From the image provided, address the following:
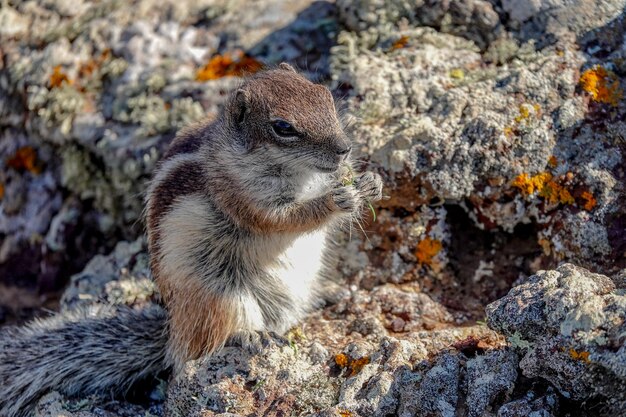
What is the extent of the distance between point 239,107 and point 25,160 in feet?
10.6

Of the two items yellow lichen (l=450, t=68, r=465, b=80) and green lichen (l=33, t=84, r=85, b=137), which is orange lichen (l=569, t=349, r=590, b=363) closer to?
yellow lichen (l=450, t=68, r=465, b=80)

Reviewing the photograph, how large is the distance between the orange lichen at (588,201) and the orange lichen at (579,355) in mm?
1664

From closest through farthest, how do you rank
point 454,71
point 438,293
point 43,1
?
point 438,293 → point 454,71 → point 43,1

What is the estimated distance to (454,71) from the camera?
18.9 ft

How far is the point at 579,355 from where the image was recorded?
11.1ft

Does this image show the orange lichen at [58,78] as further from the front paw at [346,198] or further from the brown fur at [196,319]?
the front paw at [346,198]

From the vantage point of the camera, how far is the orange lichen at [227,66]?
664cm

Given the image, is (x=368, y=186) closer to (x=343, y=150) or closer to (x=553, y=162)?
(x=343, y=150)

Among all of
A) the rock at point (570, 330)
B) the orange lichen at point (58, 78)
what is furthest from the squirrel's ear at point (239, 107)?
the orange lichen at point (58, 78)

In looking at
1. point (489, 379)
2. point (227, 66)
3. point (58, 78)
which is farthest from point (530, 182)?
point (58, 78)

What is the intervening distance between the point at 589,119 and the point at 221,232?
264cm

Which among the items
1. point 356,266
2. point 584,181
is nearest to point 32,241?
point 356,266


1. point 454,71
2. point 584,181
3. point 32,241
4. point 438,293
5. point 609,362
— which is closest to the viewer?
point 609,362

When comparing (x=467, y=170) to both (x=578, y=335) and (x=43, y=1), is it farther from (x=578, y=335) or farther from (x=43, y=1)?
(x=43, y=1)
